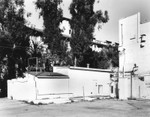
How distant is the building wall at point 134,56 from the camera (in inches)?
1146

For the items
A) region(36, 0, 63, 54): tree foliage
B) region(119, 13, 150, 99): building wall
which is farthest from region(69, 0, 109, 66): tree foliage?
region(119, 13, 150, 99): building wall

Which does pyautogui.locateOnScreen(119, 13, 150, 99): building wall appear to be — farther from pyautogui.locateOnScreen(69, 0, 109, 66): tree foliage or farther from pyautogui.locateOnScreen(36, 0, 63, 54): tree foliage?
pyautogui.locateOnScreen(36, 0, 63, 54): tree foliage

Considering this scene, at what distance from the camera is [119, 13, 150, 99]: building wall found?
2911 centimetres

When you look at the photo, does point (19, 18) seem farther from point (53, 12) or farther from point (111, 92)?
point (111, 92)

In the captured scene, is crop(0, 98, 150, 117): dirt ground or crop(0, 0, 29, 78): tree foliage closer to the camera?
crop(0, 98, 150, 117): dirt ground

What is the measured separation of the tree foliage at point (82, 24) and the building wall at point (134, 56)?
5376mm

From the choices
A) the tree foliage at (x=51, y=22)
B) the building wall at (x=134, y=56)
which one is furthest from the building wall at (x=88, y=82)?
the tree foliage at (x=51, y=22)

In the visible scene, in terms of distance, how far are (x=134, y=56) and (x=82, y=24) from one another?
968 centimetres

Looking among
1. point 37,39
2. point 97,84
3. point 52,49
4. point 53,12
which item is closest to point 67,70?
point 97,84

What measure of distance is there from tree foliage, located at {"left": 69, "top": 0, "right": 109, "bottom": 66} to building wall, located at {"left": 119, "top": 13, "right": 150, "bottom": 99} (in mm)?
5376

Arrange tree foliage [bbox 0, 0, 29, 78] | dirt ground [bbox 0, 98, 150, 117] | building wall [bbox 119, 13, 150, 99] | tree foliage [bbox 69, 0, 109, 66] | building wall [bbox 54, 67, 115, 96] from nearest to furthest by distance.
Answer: dirt ground [bbox 0, 98, 150, 117], building wall [bbox 54, 67, 115, 96], building wall [bbox 119, 13, 150, 99], tree foliage [bbox 0, 0, 29, 78], tree foliage [bbox 69, 0, 109, 66]

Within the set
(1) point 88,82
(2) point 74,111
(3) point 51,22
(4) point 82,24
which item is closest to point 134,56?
(1) point 88,82

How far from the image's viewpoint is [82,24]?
3644 centimetres

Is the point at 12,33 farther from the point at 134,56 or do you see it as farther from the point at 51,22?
the point at 134,56
